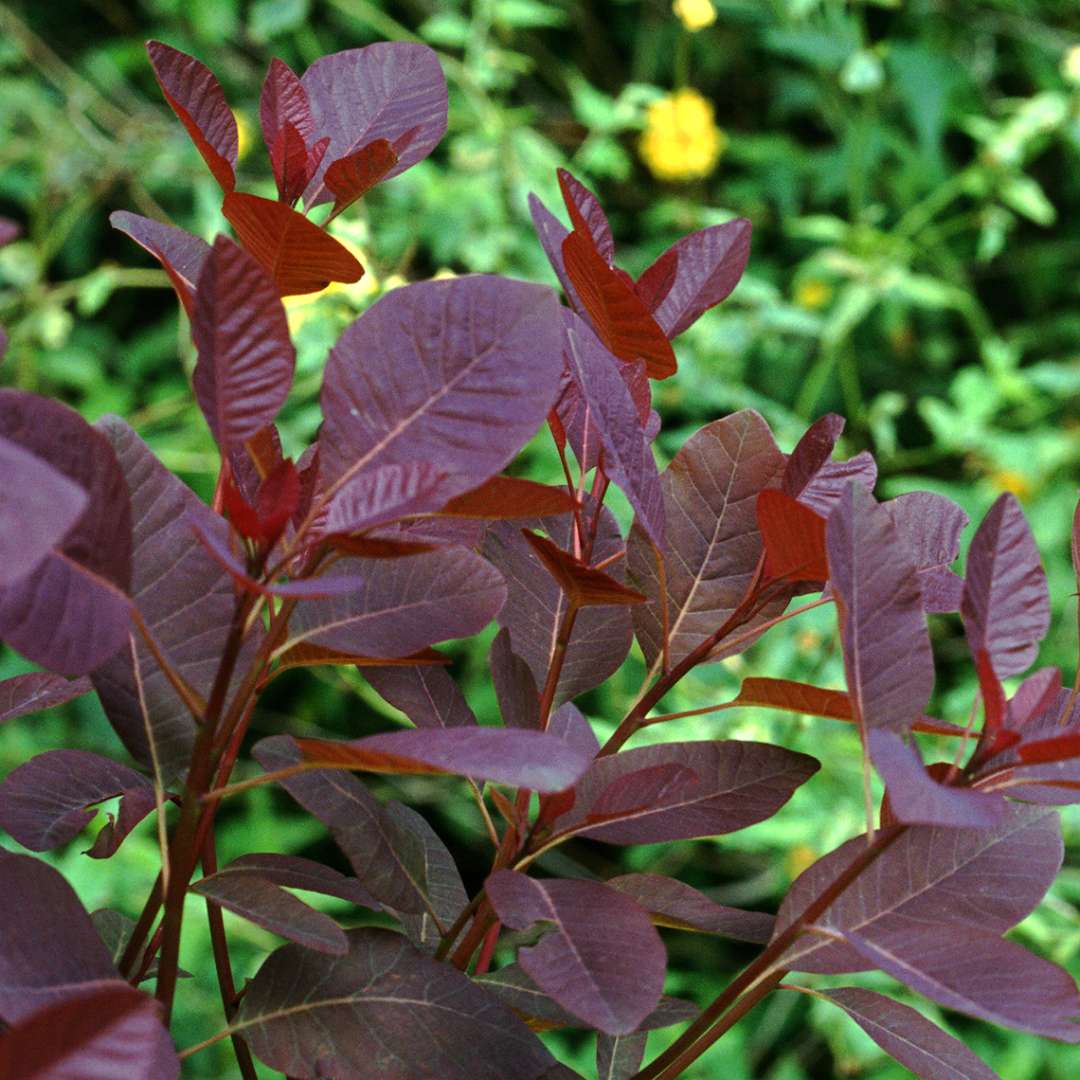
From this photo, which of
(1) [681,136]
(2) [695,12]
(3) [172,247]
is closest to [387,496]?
(3) [172,247]

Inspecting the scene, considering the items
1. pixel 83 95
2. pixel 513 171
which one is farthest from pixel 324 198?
pixel 83 95

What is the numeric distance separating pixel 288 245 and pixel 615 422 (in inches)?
3.7

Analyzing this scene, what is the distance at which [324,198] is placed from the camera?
0.37 metres

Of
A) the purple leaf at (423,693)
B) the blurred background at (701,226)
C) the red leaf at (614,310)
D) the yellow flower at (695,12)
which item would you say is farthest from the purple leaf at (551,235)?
the yellow flower at (695,12)

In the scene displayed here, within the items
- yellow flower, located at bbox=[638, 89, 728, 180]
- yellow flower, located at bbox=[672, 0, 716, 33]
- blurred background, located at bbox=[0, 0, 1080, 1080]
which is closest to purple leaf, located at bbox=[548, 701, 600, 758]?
blurred background, located at bbox=[0, 0, 1080, 1080]

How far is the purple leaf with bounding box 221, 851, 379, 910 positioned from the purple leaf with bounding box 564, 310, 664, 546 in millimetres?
118

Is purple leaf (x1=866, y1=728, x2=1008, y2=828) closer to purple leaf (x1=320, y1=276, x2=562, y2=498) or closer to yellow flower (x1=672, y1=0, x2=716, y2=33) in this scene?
purple leaf (x1=320, y1=276, x2=562, y2=498)

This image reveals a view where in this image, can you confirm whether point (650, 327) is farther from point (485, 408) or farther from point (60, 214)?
point (60, 214)

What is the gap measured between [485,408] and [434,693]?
4.5 inches

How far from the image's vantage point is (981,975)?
28 centimetres

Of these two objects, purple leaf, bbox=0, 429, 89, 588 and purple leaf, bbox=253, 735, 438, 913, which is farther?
purple leaf, bbox=253, 735, 438, 913

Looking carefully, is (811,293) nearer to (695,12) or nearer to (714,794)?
(695,12)

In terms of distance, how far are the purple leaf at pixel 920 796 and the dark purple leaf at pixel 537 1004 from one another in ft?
0.38

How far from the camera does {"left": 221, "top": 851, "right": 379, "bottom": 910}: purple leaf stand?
32cm
